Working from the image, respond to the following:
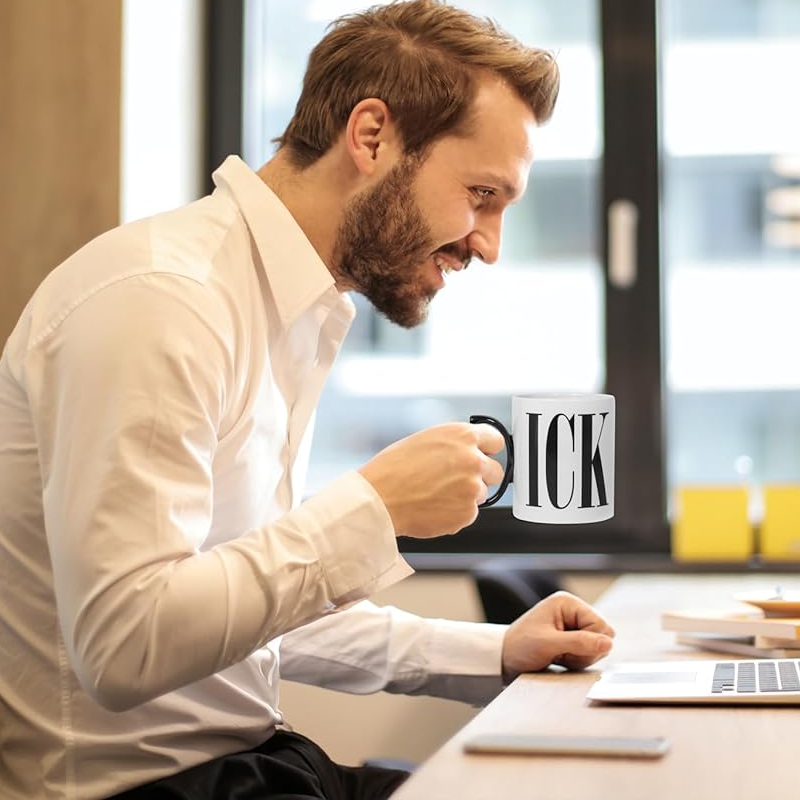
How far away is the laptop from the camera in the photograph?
1.10 metres

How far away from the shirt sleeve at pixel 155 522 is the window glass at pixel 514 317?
80.4 inches

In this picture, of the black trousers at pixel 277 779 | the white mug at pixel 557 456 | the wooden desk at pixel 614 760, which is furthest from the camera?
the white mug at pixel 557 456

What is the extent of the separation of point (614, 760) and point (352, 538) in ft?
0.90

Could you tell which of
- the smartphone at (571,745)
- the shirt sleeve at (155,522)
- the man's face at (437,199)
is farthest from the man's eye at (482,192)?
the smartphone at (571,745)

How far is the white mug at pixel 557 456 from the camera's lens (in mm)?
1200

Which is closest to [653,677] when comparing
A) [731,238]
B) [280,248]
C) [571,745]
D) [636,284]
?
[571,745]

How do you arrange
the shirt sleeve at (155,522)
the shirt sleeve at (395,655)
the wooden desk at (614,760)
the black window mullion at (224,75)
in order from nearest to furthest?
1. the wooden desk at (614,760)
2. the shirt sleeve at (155,522)
3. the shirt sleeve at (395,655)
4. the black window mullion at (224,75)

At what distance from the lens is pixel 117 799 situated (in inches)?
42.5

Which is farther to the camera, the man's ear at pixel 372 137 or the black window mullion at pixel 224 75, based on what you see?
the black window mullion at pixel 224 75

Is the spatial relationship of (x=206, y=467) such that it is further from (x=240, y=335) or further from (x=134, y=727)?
(x=134, y=727)

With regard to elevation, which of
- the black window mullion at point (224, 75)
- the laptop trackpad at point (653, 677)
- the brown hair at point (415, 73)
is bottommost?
the laptop trackpad at point (653, 677)

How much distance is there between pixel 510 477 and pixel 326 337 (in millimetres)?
280

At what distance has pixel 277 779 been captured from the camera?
3.87 ft

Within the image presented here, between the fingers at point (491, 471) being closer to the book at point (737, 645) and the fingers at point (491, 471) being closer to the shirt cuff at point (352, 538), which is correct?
the shirt cuff at point (352, 538)
